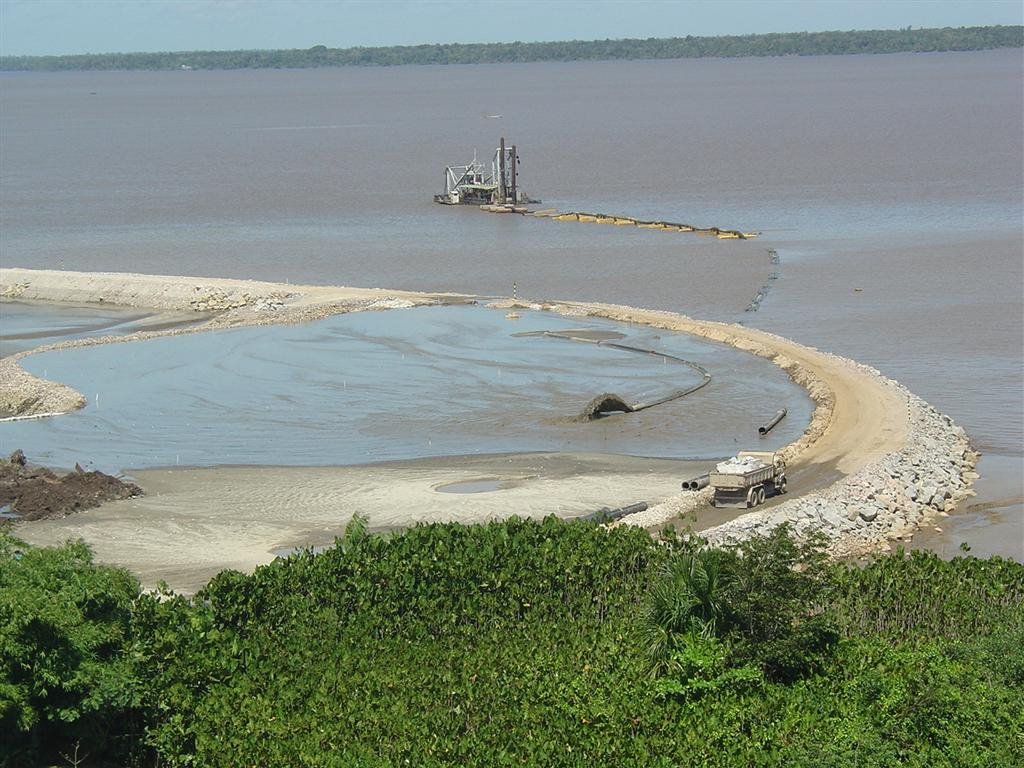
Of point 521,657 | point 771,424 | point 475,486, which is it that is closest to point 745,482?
point 475,486

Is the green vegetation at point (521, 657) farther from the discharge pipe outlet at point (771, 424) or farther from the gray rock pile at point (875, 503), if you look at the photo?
the discharge pipe outlet at point (771, 424)

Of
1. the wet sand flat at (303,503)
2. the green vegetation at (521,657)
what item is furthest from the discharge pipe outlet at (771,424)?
the green vegetation at (521,657)

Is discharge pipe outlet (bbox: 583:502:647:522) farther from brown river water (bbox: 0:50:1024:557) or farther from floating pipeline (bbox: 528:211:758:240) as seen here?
floating pipeline (bbox: 528:211:758:240)

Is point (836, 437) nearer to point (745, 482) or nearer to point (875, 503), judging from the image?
point (875, 503)

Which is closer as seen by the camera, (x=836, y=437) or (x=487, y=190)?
(x=836, y=437)

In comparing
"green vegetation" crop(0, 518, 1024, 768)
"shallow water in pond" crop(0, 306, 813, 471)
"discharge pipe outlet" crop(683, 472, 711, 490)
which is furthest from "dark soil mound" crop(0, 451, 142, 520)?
"discharge pipe outlet" crop(683, 472, 711, 490)

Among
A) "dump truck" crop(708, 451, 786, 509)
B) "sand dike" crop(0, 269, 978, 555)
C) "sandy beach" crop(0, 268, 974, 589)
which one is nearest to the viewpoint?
"sandy beach" crop(0, 268, 974, 589)
